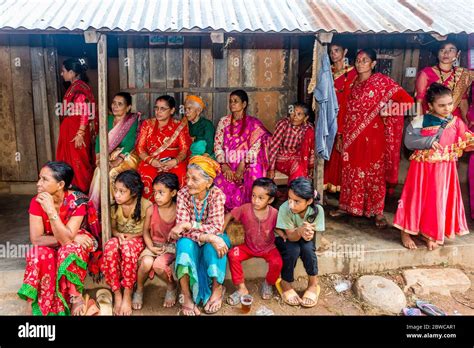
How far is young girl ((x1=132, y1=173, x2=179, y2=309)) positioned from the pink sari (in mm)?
998

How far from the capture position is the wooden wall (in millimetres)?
5828

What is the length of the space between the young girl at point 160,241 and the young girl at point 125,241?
82 mm

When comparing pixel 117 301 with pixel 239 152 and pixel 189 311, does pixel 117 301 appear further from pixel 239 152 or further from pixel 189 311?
pixel 239 152

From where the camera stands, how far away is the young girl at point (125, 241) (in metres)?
3.75

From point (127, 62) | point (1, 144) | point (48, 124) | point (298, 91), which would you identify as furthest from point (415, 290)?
point (1, 144)

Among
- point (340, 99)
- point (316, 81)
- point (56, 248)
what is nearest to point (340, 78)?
point (340, 99)

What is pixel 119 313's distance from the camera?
12.3 ft

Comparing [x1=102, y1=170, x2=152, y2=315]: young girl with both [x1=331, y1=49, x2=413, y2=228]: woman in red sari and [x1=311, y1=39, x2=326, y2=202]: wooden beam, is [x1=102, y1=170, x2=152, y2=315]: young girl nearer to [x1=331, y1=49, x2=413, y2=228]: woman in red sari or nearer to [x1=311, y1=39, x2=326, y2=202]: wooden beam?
[x1=311, y1=39, x2=326, y2=202]: wooden beam

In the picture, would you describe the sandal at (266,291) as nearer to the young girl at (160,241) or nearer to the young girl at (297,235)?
the young girl at (297,235)

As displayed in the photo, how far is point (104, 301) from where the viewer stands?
3.86m

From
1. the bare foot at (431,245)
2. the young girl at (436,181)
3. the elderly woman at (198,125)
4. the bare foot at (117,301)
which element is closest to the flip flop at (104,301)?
the bare foot at (117,301)

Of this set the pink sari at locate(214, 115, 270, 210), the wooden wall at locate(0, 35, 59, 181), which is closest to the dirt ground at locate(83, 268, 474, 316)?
the pink sari at locate(214, 115, 270, 210)

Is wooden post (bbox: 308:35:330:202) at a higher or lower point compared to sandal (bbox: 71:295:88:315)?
higher
